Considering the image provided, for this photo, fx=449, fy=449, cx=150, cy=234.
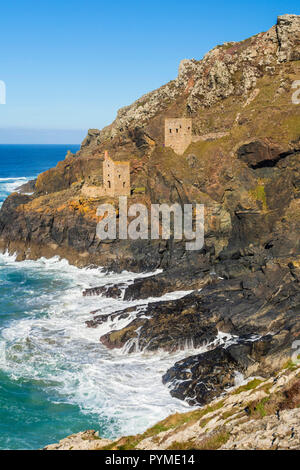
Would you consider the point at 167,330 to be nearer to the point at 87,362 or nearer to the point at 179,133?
the point at 87,362

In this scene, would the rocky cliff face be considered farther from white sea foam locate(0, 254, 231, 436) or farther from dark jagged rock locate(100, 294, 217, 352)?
white sea foam locate(0, 254, 231, 436)

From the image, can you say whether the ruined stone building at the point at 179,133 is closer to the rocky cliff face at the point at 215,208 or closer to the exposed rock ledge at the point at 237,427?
the rocky cliff face at the point at 215,208

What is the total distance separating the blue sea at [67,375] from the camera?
27389 mm

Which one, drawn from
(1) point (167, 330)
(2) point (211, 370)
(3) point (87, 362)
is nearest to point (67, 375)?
(3) point (87, 362)

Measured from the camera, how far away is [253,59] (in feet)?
238

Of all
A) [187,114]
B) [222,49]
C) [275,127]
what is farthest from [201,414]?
[222,49]

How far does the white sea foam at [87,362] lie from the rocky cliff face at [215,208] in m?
1.39

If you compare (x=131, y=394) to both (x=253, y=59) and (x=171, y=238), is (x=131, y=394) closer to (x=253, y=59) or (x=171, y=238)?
(x=171, y=238)

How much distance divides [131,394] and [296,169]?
36.4m

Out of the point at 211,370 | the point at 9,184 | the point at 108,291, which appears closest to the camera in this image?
the point at 211,370

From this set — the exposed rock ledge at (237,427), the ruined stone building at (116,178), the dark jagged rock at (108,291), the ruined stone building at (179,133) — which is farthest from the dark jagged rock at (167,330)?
the ruined stone building at (179,133)

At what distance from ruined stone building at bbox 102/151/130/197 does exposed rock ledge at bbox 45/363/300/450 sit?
44.9 meters

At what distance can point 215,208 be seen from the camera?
5753 cm

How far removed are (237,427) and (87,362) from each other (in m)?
20.2
